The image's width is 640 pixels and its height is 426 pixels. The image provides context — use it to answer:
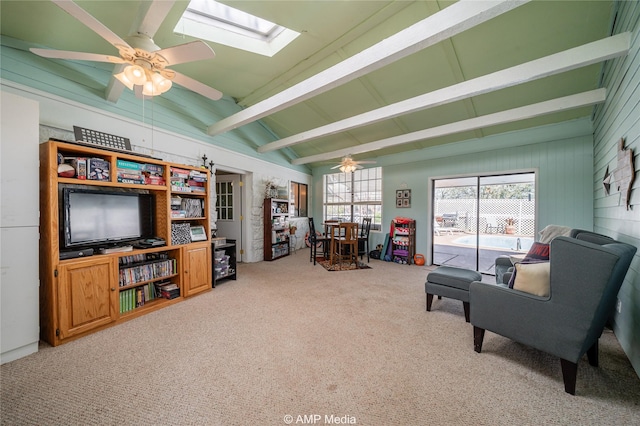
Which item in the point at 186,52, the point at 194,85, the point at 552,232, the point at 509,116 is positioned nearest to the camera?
the point at 186,52

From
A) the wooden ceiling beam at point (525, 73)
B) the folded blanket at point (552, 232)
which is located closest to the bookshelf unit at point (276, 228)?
the wooden ceiling beam at point (525, 73)

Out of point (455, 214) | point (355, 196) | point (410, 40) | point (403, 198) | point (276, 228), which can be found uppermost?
point (410, 40)

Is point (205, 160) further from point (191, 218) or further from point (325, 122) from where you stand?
point (325, 122)

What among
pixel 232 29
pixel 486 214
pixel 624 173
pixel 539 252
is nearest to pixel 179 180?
pixel 232 29

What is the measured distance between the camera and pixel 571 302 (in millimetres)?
1563

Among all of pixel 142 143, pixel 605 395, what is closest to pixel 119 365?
pixel 142 143

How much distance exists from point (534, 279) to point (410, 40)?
7.42 ft

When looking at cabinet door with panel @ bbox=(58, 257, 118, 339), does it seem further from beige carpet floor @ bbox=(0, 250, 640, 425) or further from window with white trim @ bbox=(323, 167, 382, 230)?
window with white trim @ bbox=(323, 167, 382, 230)

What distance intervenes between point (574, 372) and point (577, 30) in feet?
10.9

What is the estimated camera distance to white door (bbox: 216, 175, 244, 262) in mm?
5551

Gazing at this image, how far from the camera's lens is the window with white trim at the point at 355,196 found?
21.5 feet

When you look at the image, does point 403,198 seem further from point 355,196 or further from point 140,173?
point 140,173

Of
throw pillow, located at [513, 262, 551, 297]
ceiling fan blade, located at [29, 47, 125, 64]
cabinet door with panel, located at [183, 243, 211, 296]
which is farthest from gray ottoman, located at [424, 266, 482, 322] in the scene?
ceiling fan blade, located at [29, 47, 125, 64]

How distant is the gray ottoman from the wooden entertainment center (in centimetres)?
324
